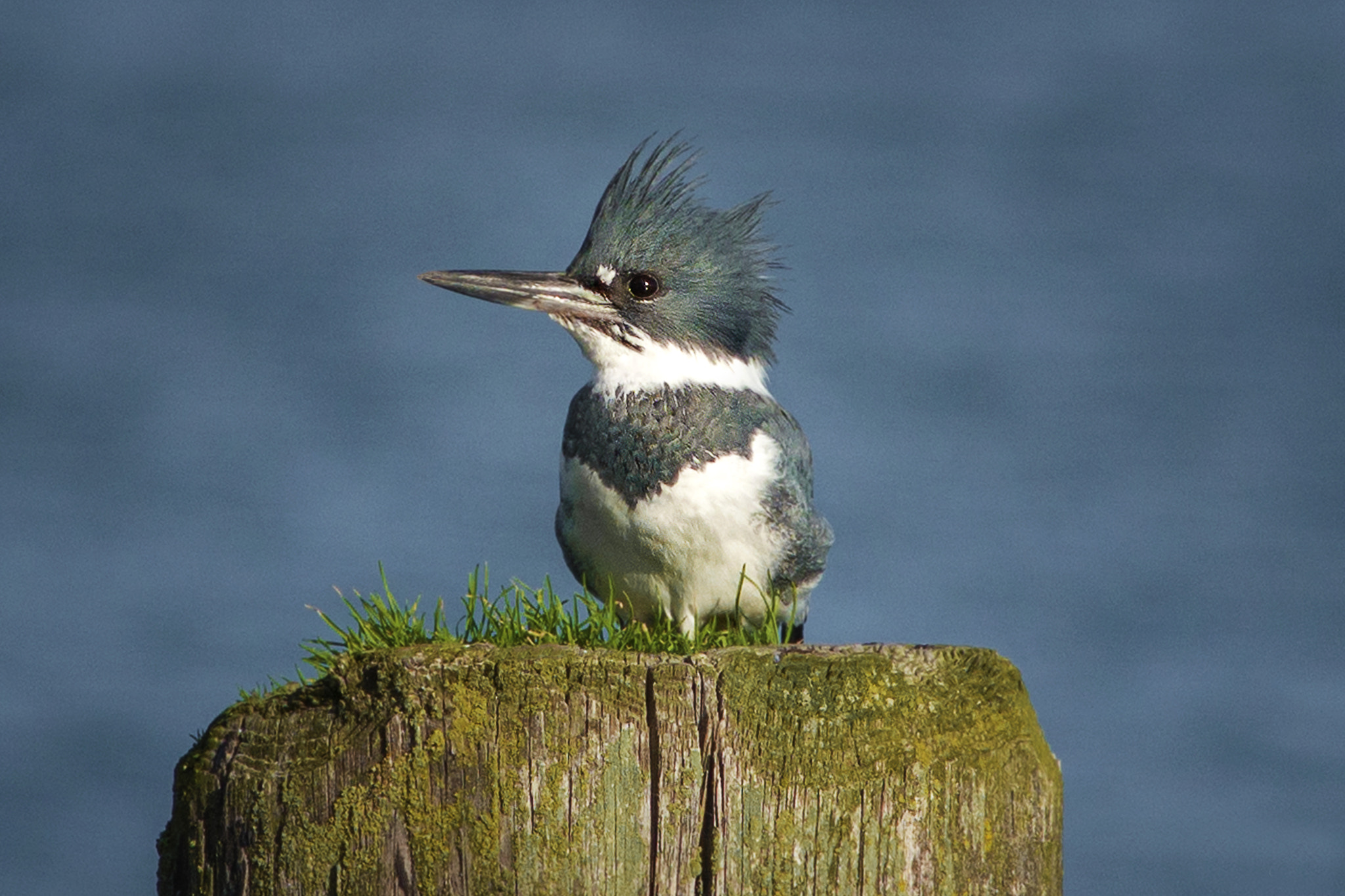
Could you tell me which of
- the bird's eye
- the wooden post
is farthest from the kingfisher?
the wooden post

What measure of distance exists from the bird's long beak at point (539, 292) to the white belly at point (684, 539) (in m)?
0.41

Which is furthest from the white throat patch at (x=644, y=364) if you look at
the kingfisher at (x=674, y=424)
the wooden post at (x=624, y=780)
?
the wooden post at (x=624, y=780)

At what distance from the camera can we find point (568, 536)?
13.4ft

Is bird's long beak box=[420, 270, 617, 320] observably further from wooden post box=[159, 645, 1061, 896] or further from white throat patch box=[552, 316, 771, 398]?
wooden post box=[159, 645, 1061, 896]

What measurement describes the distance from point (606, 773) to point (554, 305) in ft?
5.41

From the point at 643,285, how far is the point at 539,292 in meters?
0.28

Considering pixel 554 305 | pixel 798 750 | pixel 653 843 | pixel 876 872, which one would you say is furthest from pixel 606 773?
pixel 554 305

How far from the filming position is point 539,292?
13.5ft

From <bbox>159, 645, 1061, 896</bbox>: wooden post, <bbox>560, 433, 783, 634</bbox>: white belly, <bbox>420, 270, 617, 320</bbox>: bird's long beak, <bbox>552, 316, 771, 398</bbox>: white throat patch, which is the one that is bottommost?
<bbox>159, 645, 1061, 896</bbox>: wooden post

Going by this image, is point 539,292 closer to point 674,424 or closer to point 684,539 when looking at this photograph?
point 674,424

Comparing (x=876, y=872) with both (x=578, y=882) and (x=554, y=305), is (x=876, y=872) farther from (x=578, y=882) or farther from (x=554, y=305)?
(x=554, y=305)

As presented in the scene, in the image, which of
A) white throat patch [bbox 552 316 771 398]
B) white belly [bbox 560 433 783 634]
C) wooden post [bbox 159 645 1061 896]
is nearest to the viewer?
wooden post [bbox 159 645 1061 896]

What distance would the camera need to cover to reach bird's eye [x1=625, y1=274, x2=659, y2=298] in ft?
13.5

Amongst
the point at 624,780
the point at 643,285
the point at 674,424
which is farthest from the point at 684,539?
the point at 624,780
